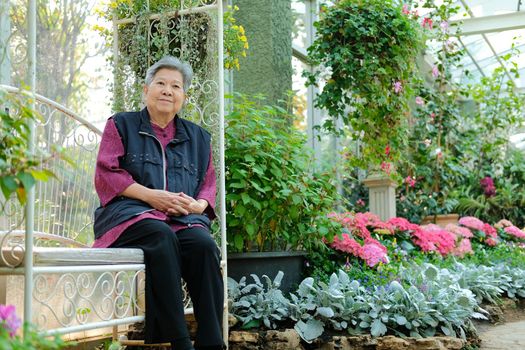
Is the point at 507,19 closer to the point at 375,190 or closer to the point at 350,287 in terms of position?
the point at 375,190

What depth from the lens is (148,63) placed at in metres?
3.59

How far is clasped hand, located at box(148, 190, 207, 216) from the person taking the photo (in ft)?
9.09

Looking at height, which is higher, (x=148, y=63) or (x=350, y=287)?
(x=148, y=63)

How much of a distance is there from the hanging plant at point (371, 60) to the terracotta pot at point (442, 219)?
1.92 m

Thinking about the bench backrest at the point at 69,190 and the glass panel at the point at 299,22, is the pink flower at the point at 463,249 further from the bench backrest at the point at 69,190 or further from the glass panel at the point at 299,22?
the bench backrest at the point at 69,190

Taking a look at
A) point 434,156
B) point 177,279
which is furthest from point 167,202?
point 434,156

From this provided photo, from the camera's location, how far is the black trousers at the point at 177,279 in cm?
254

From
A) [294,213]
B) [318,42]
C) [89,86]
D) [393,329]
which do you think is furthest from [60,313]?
[318,42]

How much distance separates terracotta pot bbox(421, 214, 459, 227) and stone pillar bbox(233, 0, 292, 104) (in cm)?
271

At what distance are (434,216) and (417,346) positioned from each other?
168 inches

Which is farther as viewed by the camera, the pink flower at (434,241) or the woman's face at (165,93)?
the pink flower at (434,241)

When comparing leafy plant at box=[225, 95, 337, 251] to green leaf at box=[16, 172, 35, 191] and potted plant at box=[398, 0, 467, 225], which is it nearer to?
green leaf at box=[16, 172, 35, 191]

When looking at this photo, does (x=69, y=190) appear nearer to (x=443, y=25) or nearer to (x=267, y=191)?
(x=267, y=191)

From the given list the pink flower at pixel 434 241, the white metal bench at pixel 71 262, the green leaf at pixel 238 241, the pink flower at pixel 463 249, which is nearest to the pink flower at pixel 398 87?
the pink flower at pixel 434 241
